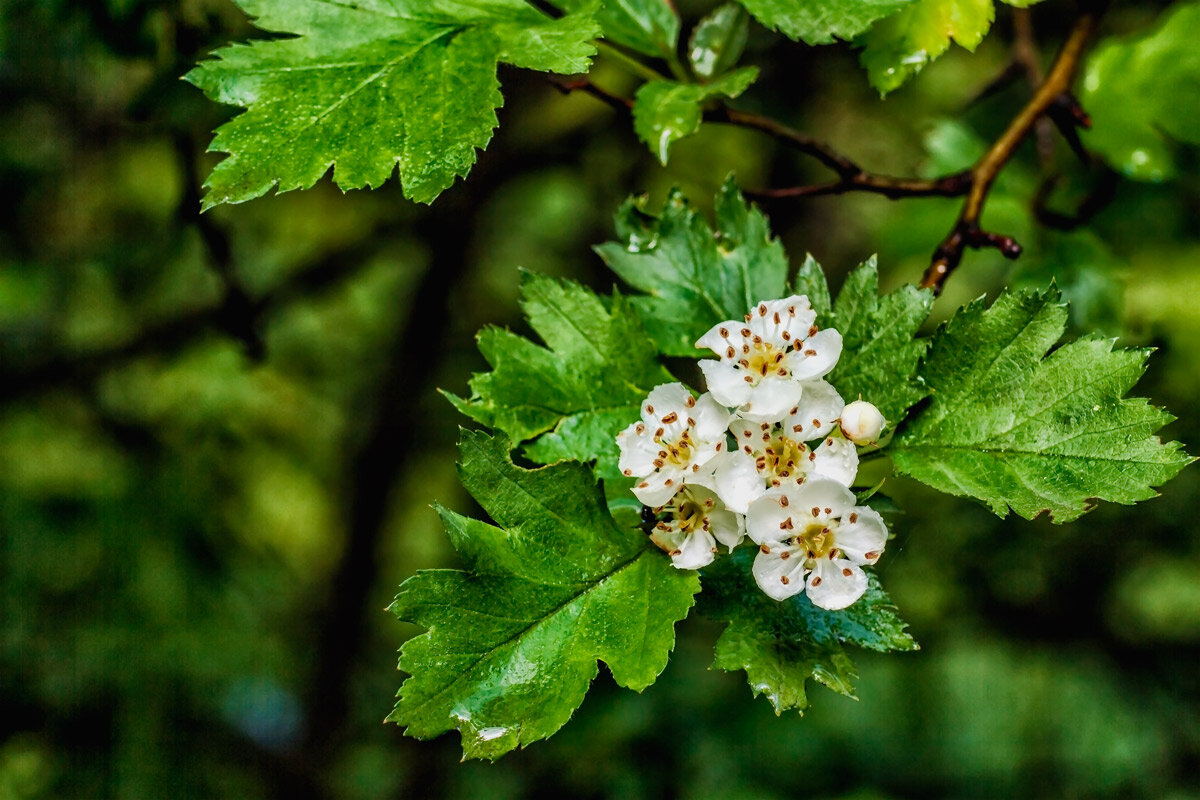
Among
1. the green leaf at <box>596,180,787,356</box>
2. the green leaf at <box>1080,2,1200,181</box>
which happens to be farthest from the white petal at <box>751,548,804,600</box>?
the green leaf at <box>1080,2,1200,181</box>

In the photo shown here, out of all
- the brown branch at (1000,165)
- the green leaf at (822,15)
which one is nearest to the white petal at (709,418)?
the brown branch at (1000,165)

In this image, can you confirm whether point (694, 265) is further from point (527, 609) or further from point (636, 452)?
point (527, 609)

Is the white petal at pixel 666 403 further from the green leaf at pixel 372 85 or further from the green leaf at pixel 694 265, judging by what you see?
the green leaf at pixel 372 85

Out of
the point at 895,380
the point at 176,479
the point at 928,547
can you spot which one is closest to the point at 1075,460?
the point at 895,380

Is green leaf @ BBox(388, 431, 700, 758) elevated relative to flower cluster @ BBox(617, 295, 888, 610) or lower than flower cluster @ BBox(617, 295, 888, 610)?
lower

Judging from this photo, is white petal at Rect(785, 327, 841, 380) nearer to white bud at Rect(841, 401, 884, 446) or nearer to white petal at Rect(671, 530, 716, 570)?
white bud at Rect(841, 401, 884, 446)

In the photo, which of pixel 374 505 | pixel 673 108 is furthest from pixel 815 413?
pixel 374 505

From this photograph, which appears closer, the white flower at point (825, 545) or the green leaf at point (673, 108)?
the white flower at point (825, 545)
